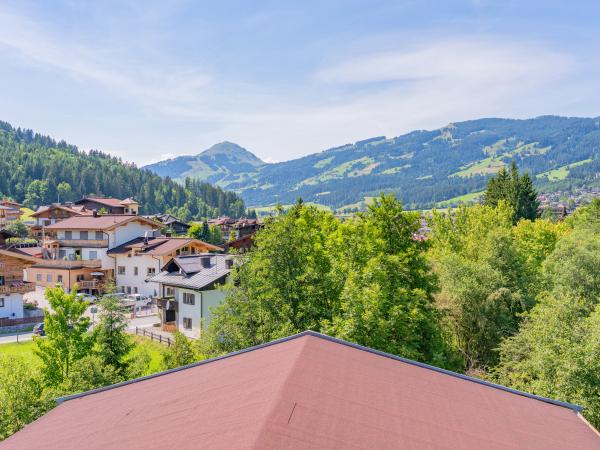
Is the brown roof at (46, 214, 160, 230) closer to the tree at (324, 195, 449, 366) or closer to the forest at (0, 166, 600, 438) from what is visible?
the forest at (0, 166, 600, 438)

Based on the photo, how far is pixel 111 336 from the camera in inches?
845

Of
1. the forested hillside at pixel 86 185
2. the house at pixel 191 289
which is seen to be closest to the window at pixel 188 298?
the house at pixel 191 289

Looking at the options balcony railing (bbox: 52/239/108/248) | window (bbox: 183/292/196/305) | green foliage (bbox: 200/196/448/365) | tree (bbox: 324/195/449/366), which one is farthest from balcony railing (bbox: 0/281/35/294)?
tree (bbox: 324/195/449/366)

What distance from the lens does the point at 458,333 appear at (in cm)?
3347

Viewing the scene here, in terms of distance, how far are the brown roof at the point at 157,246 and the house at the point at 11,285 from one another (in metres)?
16.7

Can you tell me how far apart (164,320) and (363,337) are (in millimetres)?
29697

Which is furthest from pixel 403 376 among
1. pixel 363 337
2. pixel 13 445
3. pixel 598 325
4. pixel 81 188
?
pixel 81 188

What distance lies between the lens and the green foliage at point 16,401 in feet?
50.6

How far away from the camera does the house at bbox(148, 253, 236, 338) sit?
138 feet

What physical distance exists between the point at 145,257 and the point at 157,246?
93.1 inches

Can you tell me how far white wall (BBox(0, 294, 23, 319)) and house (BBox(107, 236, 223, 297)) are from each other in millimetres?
16841

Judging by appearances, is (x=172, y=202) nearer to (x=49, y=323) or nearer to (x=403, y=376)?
(x=49, y=323)

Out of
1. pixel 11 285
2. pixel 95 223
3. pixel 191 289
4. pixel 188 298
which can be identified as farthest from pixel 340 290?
pixel 95 223

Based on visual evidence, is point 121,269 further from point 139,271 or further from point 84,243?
point 84,243
